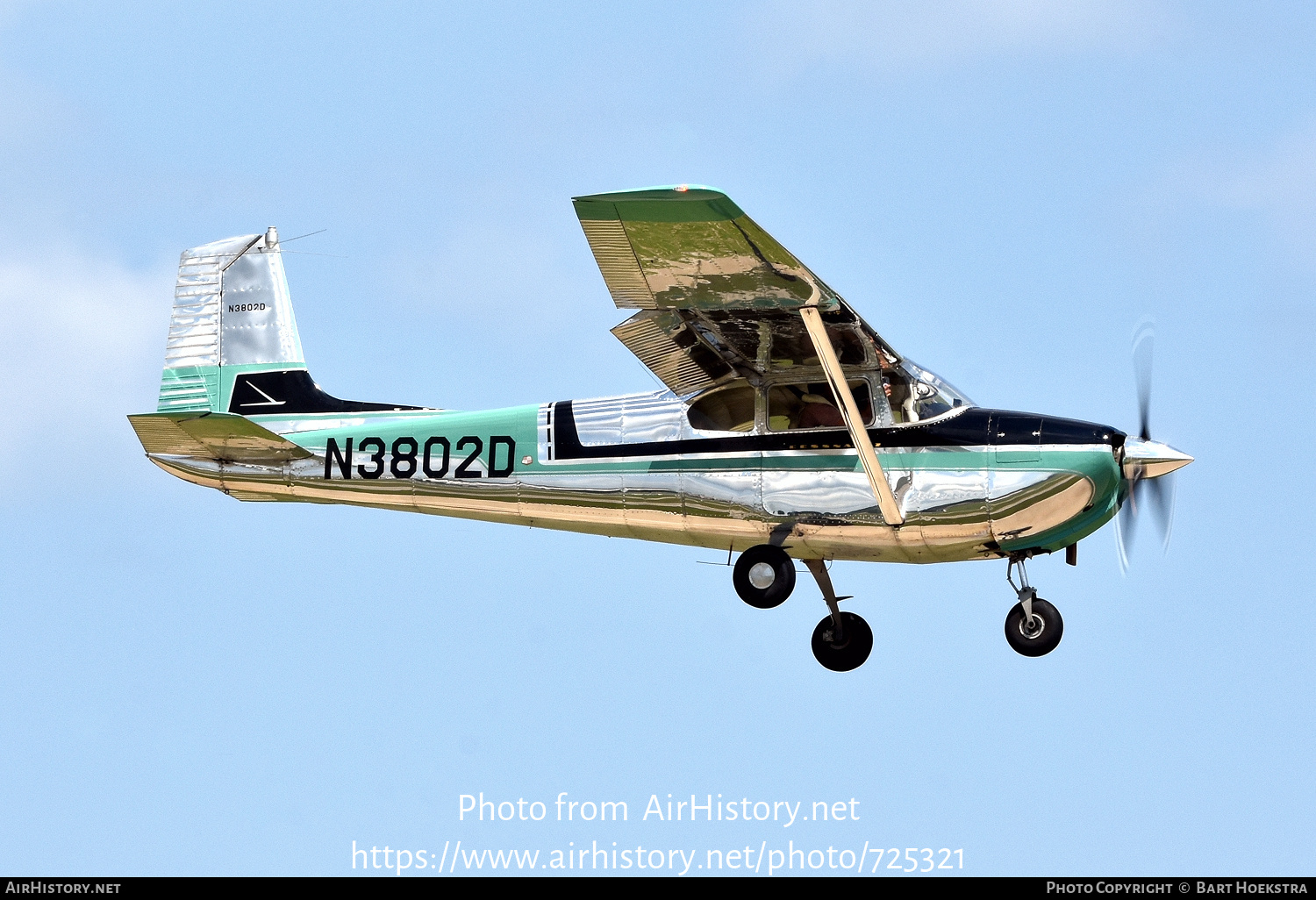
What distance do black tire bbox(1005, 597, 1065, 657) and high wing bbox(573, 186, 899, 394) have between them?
2.35 metres

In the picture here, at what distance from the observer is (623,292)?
644 inches

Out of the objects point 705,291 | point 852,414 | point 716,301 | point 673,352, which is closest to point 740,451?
point 673,352

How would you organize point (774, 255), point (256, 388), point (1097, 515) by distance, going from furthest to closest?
1. point (256, 388)
2. point (1097, 515)
3. point (774, 255)

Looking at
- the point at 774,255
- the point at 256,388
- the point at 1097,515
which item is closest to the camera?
the point at 774,255

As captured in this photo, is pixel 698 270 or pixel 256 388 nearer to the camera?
pixel 698 270

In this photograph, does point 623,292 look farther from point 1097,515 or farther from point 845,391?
point 1097,515

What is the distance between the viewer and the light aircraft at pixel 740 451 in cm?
1633

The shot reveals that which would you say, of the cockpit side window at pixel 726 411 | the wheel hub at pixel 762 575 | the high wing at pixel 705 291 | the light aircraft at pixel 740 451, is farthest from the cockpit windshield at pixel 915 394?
the wheel hub at pixel 762 575

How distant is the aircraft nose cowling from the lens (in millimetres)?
16609

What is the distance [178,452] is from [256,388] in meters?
1.43

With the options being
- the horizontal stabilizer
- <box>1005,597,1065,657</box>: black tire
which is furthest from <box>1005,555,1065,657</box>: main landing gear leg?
the horizontal stabilizer

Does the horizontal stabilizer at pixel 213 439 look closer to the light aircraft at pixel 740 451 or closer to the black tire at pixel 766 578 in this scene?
the light aircraft at pixel 740 451

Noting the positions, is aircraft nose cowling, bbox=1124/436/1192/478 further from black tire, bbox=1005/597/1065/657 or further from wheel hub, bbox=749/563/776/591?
wheel hub, bbox=749/563/776/591

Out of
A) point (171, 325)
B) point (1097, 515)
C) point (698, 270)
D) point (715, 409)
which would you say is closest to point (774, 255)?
point (698, 270)
